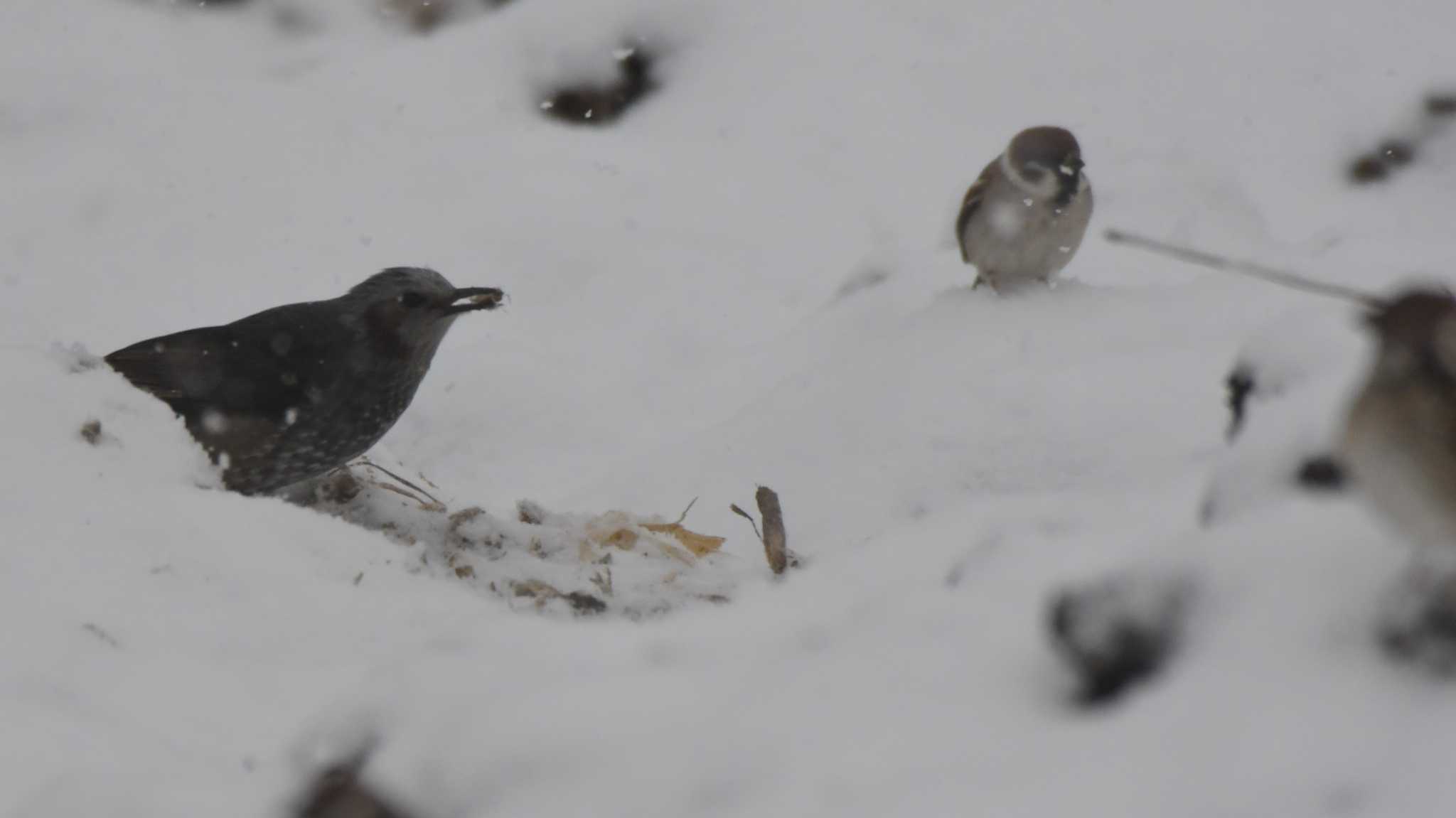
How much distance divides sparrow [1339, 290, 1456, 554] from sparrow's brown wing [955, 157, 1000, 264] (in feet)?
12.5

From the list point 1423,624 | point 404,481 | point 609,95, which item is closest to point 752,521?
point 404,481

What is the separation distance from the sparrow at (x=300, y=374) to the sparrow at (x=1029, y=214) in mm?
1656

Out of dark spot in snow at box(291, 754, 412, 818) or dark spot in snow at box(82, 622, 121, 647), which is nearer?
dark spot in snow at box(291, 754, 412, 818)

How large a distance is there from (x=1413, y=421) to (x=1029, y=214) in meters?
3.67

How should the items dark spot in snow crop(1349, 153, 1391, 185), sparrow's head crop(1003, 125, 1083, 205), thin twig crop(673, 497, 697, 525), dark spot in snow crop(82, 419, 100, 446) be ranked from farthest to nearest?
dark spot in snow crop(1349, 153, 1391, 185), sparrow's head crop(1003, 125, 1083, 205), thin twig crop(673, 497, 697, 525), dark spot in snow crop(82, 419, 100, 446)

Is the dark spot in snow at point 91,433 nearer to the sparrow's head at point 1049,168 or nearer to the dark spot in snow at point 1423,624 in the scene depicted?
the dark spot in snow at point 1423,624

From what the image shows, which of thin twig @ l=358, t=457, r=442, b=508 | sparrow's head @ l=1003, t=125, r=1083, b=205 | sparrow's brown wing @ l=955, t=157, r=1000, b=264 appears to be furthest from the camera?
sparrow's brown wing @ l=955, t=157, r=1000, b=264

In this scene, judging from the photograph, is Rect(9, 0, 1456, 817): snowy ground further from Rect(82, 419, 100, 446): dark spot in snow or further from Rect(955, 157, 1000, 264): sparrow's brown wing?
Rect(955, 157, 1000, 264): sparrow's brown wing

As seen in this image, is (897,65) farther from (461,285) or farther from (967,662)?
(967,662)

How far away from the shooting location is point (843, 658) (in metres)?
1.91

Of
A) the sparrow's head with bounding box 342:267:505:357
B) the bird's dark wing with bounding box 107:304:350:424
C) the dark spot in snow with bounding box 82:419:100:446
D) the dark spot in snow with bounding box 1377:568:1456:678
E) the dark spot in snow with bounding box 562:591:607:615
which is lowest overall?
the bird's dark wing with bounding box 107:304:350:424

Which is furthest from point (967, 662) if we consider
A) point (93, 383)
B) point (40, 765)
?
point (93, 383)

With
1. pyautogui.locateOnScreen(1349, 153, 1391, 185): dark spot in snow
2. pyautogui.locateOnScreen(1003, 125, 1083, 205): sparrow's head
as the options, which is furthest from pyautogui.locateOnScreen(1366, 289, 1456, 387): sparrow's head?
pyautogui.locateOnScreen(1349, 153, 1391, 185): dark spot in snow

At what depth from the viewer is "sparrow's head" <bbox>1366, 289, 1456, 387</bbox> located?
1.57 metres
